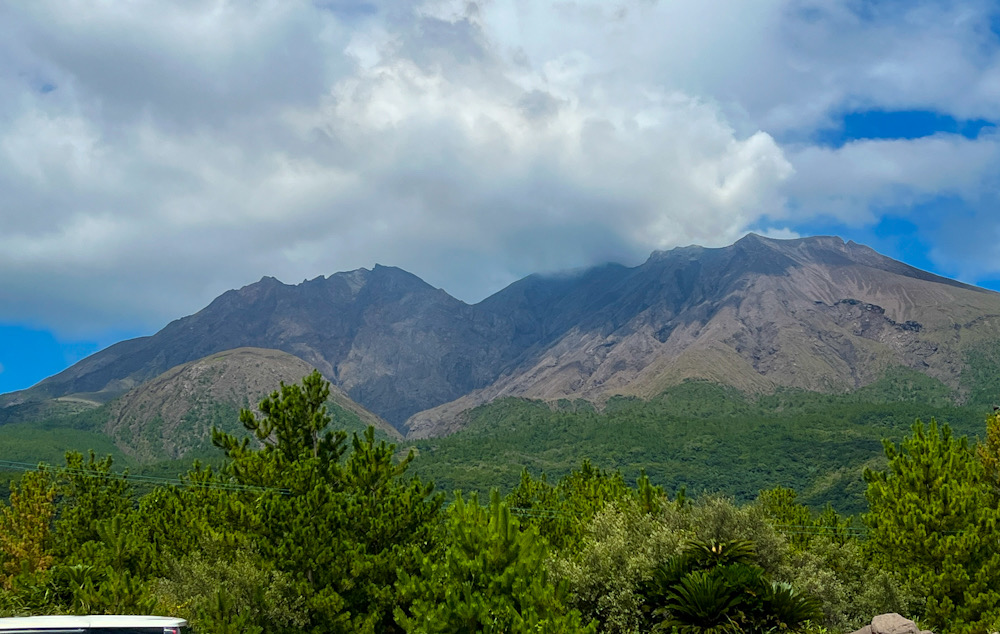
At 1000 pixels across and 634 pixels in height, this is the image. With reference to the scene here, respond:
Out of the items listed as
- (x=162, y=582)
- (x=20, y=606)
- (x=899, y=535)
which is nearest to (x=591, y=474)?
(x=899, y=535)

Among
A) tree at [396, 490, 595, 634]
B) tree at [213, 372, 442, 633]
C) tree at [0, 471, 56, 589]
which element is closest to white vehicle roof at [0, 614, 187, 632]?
tree at [396, 490, 595, 634]

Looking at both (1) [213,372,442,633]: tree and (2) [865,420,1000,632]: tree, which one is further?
(2) [865,420,1000,632]: tree

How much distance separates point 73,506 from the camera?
48219 mm

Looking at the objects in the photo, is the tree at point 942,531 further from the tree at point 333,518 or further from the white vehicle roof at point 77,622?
the white vehicle roof at point 77,622

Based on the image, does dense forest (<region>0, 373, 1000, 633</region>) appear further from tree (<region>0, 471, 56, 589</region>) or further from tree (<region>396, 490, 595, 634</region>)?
tree (<region>0, 471, 56, 589</region>)

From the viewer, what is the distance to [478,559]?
2028 cm

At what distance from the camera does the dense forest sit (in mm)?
21641

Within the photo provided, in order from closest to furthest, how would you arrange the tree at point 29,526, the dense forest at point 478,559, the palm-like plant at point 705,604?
1. the dense forest at point 478,559
2. the palm-like plant at point 705,604
3. the tree at point 29,526

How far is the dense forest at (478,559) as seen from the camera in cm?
2164

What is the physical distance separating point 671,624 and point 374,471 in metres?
12.8

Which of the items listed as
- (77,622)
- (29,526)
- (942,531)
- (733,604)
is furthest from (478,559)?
(29,526)

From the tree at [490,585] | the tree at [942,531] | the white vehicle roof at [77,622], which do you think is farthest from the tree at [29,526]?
the tree at [942,531]

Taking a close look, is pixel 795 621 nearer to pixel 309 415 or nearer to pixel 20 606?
pixel 309 415

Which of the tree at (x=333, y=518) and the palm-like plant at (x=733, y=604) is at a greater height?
the tree at (x=333, y=518)
